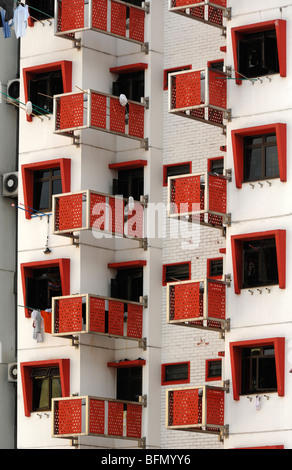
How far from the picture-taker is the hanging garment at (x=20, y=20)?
66.4m

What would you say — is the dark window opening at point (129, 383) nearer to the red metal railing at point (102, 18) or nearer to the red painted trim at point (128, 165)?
the red painted trim at point (128, 165)

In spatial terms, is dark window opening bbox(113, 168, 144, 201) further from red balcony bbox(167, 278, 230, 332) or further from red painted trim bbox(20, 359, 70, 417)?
red painted trim bbox(20, 359, 70, 417)

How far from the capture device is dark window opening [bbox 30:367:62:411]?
6594 cm

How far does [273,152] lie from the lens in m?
63.4

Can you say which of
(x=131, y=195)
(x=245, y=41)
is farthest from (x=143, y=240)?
(x=245, y=41)

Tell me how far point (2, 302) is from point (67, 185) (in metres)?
4.31

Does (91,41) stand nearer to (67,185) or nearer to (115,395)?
(67,185)

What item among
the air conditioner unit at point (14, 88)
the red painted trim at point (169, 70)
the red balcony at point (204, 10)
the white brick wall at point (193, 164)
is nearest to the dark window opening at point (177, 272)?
the white brick wall at point (193, 164)

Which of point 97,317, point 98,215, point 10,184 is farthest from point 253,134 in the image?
point 10,184

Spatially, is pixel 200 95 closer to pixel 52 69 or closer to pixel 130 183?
pixel 130 183

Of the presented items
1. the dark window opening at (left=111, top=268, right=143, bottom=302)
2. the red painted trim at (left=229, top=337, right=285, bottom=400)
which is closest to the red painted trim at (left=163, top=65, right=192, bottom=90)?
the dark window opening at (left=111, top=268, right=143, bottom=302)

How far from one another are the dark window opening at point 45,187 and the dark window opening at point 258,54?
5.83m

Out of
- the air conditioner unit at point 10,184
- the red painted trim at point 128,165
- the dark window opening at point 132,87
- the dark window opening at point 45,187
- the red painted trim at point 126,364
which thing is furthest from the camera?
the air conditioner unit at point 10,184

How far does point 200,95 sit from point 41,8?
6.54 metres
